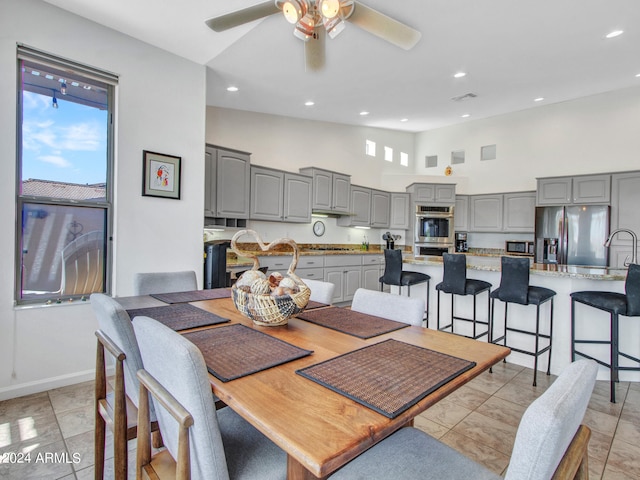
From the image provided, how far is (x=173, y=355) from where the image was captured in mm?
890

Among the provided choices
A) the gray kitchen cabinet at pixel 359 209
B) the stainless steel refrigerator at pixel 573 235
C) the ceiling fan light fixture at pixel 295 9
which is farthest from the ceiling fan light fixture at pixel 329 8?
the stainless steel refrigerator at pixel 573 235

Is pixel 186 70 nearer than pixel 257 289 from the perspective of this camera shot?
No

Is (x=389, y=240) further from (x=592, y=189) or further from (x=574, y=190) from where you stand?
(x=592, y=189)

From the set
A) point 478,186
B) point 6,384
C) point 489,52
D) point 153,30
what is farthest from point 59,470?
point 478,186

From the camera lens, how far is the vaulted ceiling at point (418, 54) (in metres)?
2.80

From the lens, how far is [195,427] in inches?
34.3

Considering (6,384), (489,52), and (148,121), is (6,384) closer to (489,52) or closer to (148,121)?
(148,121)

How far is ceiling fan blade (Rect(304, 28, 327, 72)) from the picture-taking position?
2.17m

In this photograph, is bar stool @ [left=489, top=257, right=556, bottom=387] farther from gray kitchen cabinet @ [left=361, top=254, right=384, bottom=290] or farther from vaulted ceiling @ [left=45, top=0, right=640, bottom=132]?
gray kitchen cabinet @ [left=361, top=254, right=384, bottom=290]

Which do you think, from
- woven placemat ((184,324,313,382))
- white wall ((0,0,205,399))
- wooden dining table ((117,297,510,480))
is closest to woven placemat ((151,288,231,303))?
woven placemat ((184,324,313,382))

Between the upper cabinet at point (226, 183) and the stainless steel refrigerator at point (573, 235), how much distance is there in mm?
4489

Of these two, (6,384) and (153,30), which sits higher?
(153,30)

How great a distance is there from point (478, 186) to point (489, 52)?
330 centimetres

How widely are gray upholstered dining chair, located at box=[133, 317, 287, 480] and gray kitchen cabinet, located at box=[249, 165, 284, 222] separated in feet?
11.8
